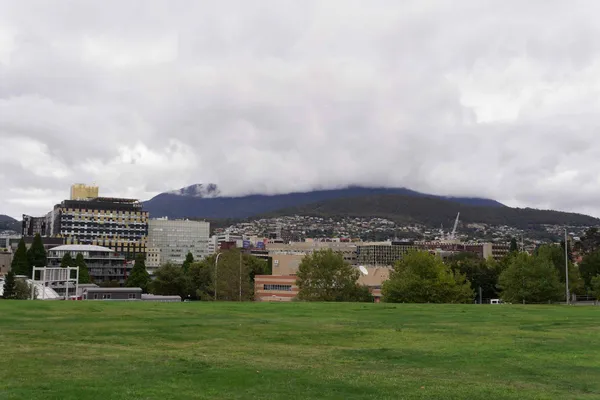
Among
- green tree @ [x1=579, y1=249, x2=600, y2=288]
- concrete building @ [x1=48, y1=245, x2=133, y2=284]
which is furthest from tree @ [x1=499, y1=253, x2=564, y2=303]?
concrete building @ [x1=48, y1=245, x2=133, y2=284]

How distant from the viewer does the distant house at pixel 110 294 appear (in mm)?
92450

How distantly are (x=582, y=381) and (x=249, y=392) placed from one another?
8.84m

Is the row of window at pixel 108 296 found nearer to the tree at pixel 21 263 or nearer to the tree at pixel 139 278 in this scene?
the tree at pixel 139 278

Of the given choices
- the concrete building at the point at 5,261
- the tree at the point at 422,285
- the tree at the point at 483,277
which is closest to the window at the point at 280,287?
the tree at the point at 483,277

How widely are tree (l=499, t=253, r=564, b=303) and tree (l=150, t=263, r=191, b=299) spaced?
7283 centimetres

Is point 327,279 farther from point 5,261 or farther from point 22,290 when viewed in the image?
point 5,261

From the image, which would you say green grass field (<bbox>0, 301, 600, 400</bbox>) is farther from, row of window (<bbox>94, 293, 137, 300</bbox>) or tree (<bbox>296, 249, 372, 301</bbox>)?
row of window (<bbox>94, 293, 137, 300</bbox>)

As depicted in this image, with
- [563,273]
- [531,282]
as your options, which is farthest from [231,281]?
[563,273]

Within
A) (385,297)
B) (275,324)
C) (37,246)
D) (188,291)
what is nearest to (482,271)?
(188,291)

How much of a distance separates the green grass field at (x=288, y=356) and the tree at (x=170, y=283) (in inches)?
3554

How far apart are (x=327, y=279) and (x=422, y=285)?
14.6m

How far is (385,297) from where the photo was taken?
64500 mm

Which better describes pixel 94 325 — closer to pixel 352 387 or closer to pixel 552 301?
pixel 352 387

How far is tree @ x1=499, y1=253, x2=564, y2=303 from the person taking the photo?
61.9m
